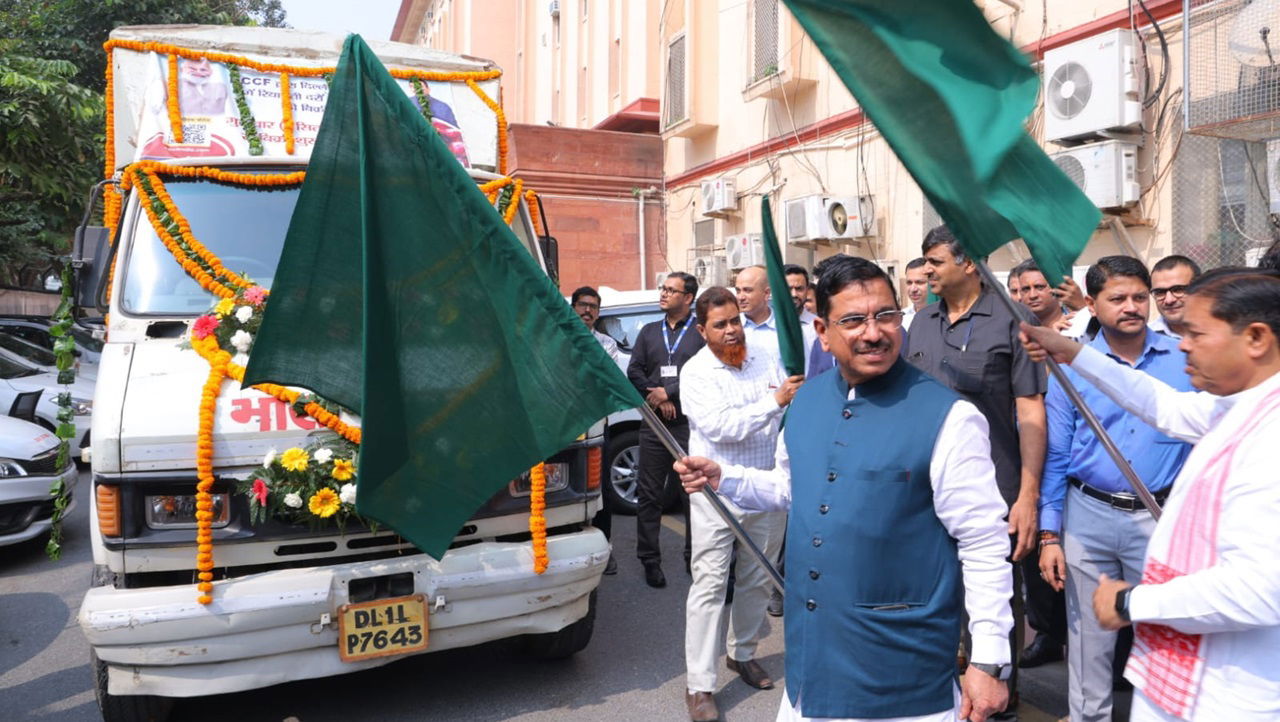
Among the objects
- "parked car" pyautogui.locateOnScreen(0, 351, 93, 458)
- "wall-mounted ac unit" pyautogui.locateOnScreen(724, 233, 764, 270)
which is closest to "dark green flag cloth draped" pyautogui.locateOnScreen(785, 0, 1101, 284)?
"parked car" pyautogui.locateOnScreen(0, 351, 93, 458)

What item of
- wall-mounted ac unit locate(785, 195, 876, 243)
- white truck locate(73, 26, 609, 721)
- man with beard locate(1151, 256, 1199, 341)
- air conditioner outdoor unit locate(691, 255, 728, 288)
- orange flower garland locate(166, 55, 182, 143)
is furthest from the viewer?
air conditioner outdoor unit locate(691, 255, 728, 288)

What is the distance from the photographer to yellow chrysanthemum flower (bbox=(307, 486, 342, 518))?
3.68 m

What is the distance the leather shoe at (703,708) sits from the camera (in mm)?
4090

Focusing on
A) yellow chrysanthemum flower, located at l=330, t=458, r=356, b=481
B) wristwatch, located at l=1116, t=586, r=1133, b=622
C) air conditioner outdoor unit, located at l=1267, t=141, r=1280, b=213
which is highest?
air conditioner outdoor unit, located at l=1267, t=141, r=1280, b=213

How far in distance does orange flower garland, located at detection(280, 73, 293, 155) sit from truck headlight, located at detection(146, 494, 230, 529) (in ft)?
7.63

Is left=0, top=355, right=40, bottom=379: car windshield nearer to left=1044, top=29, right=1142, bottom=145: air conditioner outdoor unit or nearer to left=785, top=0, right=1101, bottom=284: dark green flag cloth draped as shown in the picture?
left=1044, top=29, right=1142, bottom=145: air conditioner outdoor unit

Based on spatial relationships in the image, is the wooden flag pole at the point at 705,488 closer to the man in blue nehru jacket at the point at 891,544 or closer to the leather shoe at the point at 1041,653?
the man in blue nehru jacket at the point at 891,544

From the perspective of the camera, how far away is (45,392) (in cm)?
1062

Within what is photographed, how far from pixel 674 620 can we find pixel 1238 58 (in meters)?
5.19

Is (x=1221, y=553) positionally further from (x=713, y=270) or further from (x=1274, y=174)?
(x=713, y=270)

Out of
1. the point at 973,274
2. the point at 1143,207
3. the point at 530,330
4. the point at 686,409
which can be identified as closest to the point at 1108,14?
the point at 1143,207

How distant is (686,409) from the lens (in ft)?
14.5

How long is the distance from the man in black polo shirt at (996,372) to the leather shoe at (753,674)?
1.15 meters

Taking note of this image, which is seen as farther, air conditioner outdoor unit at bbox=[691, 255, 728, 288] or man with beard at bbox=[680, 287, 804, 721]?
A: air conditioner outdoor unit at bbox=[691, 255, 728, 288]
